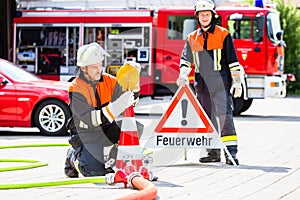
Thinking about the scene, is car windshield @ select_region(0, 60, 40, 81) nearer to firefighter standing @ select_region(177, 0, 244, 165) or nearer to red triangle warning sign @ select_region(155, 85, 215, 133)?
firefighter standing @ select_region(177, 0, 244, 165)

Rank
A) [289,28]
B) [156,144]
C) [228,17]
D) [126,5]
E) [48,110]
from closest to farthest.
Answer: [156,144]
[48,110]
[228,17]
[126,5]
[289,28]

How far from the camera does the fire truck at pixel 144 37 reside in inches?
885

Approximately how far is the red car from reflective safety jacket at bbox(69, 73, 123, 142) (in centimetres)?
633

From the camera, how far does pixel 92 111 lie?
8844 millimetres

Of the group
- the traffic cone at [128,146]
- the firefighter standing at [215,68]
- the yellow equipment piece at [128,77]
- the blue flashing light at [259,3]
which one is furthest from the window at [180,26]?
the traffic cone at [128,146]

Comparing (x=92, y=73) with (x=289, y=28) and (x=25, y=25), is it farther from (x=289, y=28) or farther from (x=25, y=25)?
(x=289, y=28)

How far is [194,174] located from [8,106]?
664 cm

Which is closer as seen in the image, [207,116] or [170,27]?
[207,116]

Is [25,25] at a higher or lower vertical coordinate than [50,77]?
higher

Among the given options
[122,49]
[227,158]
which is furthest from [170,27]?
[227,158]

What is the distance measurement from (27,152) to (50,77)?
1183 cm

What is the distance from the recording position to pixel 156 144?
10.4 meters

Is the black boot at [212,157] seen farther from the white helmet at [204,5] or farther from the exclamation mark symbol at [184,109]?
the white helmet at [204,5]

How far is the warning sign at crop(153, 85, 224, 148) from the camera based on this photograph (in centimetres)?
1048
